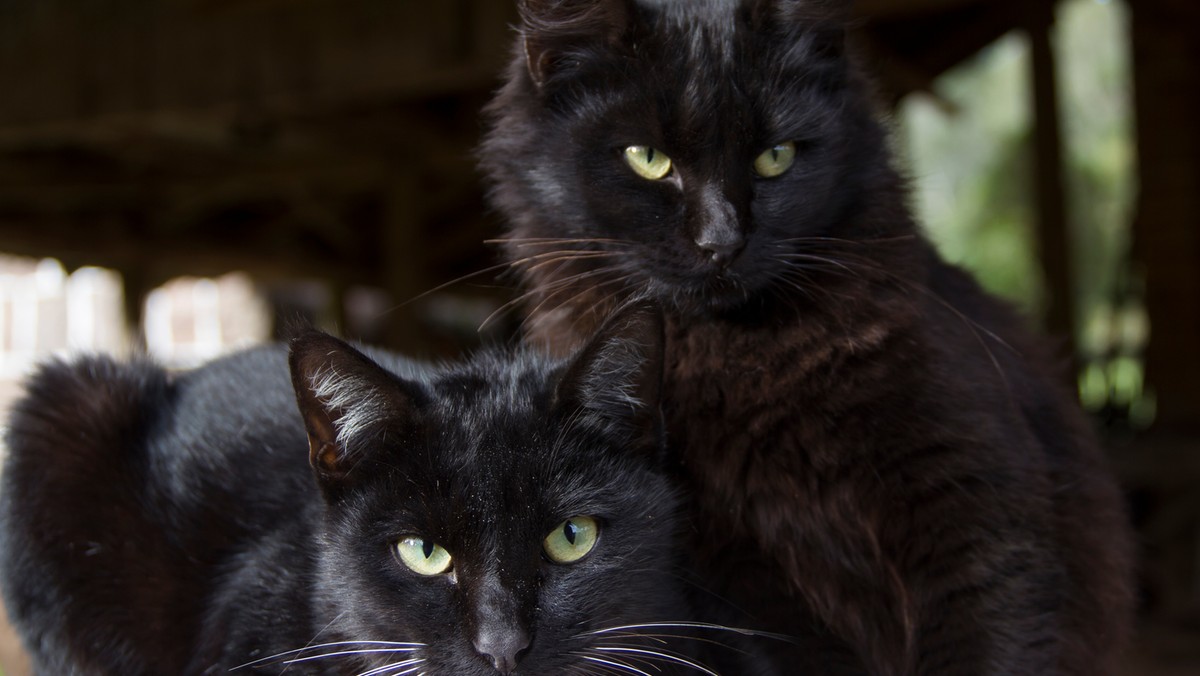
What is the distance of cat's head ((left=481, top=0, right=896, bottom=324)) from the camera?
150cm

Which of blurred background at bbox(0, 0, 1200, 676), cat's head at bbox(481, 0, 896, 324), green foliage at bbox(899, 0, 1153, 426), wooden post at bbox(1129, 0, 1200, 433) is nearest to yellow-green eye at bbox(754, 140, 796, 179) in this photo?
cat's head at bbox(481, 0, 896, 324)

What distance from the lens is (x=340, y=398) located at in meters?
1.42

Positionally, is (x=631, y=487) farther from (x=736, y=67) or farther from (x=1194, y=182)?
(x=1194, y=182)

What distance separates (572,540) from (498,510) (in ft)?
0.44

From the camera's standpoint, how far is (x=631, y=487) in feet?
4.98

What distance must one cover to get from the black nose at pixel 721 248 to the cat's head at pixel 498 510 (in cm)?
13

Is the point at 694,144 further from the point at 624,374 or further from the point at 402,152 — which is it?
the point at 402,152

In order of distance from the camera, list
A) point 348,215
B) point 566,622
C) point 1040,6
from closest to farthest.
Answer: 1. point 566,622
2. point 1040,6
3. point 348,215

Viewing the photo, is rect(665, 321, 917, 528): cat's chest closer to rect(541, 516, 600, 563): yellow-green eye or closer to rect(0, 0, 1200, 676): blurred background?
rect(541, 516, 600, 563): yellow-green eye

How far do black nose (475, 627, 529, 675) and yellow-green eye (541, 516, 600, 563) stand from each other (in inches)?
5.5

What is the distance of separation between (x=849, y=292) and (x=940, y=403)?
220mm

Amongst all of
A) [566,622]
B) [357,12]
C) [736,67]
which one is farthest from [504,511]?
[357,12]

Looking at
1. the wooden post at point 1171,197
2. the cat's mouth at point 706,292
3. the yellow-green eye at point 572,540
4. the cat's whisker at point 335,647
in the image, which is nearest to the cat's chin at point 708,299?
the cat's mouth at point 706,292

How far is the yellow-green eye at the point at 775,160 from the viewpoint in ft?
5.10
